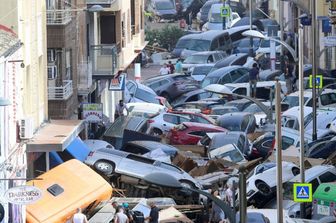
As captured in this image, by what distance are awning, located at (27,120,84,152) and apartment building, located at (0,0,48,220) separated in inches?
10.9

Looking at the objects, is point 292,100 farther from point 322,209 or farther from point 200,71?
point 322,209

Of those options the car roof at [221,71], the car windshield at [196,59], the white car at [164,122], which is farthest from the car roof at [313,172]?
the car windshield at [196,59]

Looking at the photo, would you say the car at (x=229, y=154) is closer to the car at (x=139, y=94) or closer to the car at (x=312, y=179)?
the car at (x=312, y=179)

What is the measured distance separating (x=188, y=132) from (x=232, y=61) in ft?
77.7

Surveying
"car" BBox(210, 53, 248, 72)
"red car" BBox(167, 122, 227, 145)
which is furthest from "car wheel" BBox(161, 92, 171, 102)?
"red car" BBox(167, 122, 227, 145)

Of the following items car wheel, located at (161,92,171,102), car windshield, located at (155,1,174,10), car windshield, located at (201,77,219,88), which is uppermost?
car windshield, located at (155,1,174,10)

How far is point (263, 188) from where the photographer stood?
36.4m

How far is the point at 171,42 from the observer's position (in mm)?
89562

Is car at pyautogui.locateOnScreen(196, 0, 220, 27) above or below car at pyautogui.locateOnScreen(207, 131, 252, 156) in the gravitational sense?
above

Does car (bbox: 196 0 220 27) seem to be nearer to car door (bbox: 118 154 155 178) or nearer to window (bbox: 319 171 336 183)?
car door (bbox: 118 154 155 178)

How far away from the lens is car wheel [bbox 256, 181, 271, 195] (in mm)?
36281

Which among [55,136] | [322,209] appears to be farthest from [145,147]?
[322,209]

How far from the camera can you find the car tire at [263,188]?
3628 cm

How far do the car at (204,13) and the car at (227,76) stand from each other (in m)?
32.9
